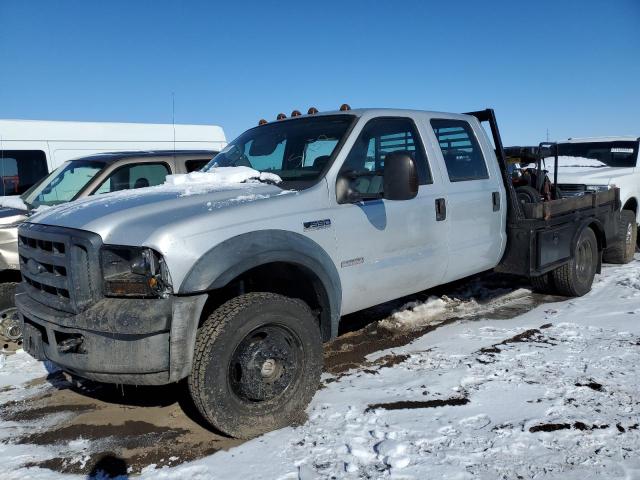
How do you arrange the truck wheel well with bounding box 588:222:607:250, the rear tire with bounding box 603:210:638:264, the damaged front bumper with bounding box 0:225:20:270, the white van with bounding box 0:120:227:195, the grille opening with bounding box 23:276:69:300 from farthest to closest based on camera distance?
the rear tire with bounding box 603:210:638:264, the white van with bounding box 0:120:227:195, the truck wheel well with bounding box 588:222:607:250, the damaged front bumper with bounding box 0:225:20:270, the grille opening with bounding box 23:276:69:300

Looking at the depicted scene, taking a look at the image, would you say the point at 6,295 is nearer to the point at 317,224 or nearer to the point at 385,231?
the point at 317,224

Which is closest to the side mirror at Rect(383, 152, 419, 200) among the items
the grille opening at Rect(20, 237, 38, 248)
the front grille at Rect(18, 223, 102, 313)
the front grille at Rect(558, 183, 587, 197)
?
the front grille at Rect(18, 223, 102, 313)

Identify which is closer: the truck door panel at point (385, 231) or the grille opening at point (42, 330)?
the grille opening at point (42, 330)

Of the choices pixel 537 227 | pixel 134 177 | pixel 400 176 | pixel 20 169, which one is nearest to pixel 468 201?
pixel 537 227

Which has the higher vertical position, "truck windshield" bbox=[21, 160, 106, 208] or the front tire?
"truck windshield" bbox=[21, 160, 106, 208]

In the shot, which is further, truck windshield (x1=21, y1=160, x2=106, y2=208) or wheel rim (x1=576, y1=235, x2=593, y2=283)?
wheel rim (x1=576, y1=235, x2=593, y2=283)

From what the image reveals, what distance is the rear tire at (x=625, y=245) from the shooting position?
802cm

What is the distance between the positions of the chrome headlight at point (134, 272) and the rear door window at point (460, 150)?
8.92 ft

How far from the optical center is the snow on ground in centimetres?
280

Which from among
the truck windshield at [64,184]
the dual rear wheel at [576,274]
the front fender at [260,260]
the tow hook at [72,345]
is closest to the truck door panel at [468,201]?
the dual rear wheel at [576,274]

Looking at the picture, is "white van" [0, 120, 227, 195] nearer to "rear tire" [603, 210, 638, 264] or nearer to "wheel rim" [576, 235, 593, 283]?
"wheel rim" [576, 235, 593, 283]

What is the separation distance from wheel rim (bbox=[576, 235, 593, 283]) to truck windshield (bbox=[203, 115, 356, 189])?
12.0 feet

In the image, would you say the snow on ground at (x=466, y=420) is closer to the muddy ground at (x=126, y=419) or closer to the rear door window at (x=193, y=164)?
the muddy ground at (x=126, y=419)

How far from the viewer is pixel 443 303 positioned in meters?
6.07
